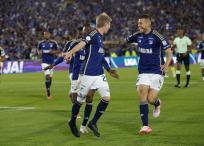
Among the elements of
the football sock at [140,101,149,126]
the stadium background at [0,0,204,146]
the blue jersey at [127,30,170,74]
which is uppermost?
the blue jersey at [127,30,170,74]

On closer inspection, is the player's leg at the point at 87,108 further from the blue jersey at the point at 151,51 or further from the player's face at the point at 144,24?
the player's face at the point at 144,24

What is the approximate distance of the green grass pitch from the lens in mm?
10688

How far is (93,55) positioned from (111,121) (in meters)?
3.06

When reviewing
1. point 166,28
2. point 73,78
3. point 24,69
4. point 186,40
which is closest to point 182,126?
point 73,78

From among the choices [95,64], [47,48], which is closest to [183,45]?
[47,48]

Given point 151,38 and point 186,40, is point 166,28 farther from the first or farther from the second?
point 151,38

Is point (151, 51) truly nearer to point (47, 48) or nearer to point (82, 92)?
point (82, 92)

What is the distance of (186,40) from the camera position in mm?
25047

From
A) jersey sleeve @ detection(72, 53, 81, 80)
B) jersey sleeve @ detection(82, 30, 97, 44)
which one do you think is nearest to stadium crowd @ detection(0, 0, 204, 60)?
jersey sleeve @ detection(72, 53, 81, 80)

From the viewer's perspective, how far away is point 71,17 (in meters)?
52.9

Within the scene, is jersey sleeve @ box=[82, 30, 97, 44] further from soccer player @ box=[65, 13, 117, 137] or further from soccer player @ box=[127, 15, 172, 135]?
soccer player @ box=[127, 15, 172, 135]

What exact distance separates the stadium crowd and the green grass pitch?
2267 cm

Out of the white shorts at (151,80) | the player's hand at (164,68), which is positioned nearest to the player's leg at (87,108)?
the white shorts at (151,80)

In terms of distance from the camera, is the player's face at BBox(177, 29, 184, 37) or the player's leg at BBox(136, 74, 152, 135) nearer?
the player's leg at BBox(136, 74, 152, 135)
